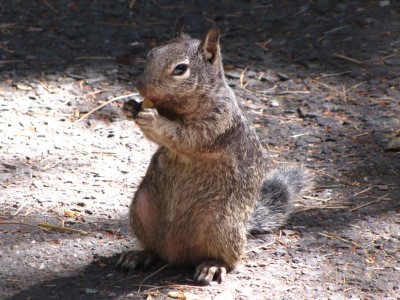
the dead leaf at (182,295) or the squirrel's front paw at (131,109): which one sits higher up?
the squirrel's front paw at (131,109)

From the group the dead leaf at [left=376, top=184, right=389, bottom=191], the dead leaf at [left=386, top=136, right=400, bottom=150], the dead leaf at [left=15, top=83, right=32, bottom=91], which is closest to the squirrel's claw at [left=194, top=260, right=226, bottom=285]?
the dead leaf at [left=376, top=184, right=389, bottom=191]

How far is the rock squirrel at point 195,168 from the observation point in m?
4.00

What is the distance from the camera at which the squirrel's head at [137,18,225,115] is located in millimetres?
3910

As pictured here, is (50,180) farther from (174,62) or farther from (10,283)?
(174,62)

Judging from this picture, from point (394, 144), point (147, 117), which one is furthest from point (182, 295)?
point (394, 144)

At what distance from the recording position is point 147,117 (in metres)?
3.92

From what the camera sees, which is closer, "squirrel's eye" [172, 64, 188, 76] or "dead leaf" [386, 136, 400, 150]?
"squirrel's eye" [172, 64, 188, 76]

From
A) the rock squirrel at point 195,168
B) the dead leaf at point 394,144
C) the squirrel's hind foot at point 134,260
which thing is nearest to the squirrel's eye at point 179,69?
the rock squirrel at point 195,168

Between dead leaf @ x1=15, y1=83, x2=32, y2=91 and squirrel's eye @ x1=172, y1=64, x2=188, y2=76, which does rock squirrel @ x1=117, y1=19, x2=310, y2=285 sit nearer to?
squirrel's eye @ x1=172, y1=64, x2=188, y2=76

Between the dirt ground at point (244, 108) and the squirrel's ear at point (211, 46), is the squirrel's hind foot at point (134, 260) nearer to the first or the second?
the dirt ground at point (244, 108)

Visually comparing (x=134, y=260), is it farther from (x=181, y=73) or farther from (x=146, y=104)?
(x=181, y=73)

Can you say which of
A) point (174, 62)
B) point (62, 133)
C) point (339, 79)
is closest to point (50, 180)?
point (62, 133)

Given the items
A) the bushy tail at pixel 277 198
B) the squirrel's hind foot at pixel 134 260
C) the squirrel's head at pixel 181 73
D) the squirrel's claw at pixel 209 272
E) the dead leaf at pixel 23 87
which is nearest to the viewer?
the squirrel's head at pixel 181 73

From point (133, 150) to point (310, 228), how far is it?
145 cm
